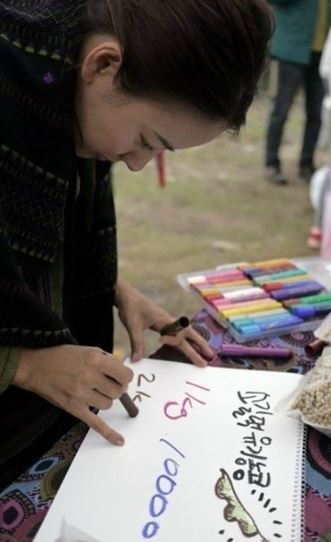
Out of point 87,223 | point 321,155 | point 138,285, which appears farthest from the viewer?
point 321,155

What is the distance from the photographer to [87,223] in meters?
0.86

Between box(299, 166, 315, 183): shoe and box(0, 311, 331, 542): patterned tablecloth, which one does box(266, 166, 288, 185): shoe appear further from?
box(0, 311, 331, 542): patterned tablecloth

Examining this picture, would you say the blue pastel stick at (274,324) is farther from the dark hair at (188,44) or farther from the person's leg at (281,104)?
the person's leg at (281,104)

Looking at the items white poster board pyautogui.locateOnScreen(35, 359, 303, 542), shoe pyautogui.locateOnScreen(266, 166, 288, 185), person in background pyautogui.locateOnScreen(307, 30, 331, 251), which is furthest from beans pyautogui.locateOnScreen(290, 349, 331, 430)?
shoe pyautogui.locateOnScreen(266, 166, 288, 185)

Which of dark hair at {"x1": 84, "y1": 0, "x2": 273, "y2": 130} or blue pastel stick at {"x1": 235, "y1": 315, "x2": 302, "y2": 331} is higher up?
dark hair at {"x1": 84, "y1": 0, "x2": 273, "y2": 130}

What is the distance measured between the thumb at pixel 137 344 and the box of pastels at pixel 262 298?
0.12 meters

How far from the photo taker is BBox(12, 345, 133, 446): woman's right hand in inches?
26.5

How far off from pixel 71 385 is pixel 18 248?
152 mm

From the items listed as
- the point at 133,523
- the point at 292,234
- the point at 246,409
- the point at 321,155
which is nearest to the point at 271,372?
the point at 246,409

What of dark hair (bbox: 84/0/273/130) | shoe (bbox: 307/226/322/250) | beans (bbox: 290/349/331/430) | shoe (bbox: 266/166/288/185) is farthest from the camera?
shoe (bbox: 266/166/288/185)

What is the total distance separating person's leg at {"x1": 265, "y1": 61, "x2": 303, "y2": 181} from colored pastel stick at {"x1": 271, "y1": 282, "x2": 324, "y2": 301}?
7.21 feet

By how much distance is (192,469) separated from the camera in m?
0.66

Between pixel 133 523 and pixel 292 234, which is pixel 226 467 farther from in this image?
pixel 292 234

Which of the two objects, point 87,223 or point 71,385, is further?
point 87,223
